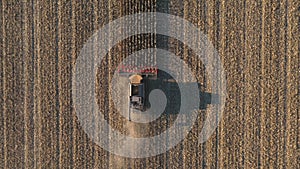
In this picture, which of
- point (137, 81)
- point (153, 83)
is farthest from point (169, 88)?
point (137, 81)

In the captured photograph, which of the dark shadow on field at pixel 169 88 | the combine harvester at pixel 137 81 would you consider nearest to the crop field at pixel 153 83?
the dark shadow on field at pixel 169 88

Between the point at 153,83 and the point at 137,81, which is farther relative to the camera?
the point at 153,83

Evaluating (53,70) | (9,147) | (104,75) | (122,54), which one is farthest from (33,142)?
(122,54)

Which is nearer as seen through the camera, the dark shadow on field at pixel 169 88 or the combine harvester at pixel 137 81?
the combine harvester at pixel 137 81

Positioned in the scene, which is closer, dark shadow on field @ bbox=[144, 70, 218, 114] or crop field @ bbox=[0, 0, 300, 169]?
crop field @ bbox=[0, 0, 300, 169]

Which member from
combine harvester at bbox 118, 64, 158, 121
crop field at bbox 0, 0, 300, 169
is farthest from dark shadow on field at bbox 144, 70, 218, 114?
combine harvester at bbox 118, 64, 158, 121

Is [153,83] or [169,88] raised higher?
[153,83]

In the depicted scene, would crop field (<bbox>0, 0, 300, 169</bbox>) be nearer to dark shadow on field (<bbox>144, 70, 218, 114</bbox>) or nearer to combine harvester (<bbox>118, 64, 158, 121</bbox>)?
dark shadow on field (<bbox>144, 70, 218, 114</bbox>)

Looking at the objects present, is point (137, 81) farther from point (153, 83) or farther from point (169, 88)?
point (169, 88)

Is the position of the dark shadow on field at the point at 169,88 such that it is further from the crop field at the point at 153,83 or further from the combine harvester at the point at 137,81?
the combine harvester at the point at 137,81
